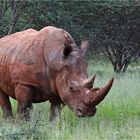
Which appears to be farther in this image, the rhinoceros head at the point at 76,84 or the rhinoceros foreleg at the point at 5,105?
the rhinoceros foreleg at the point at 5,105

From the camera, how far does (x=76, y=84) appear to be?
7.80 m

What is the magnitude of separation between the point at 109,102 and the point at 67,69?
108 inches

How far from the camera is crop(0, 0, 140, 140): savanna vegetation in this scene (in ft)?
22.8

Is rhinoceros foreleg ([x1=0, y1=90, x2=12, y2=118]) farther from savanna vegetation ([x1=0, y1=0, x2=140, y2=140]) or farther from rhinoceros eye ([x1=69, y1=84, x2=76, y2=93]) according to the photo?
rhinoceros eye ([x1=69, y1=84, x2=76, y2=93])

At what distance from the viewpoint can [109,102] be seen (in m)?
10.5

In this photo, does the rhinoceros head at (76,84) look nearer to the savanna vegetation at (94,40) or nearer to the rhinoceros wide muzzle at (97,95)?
the rhinoceros wide muzzle at (97,95)

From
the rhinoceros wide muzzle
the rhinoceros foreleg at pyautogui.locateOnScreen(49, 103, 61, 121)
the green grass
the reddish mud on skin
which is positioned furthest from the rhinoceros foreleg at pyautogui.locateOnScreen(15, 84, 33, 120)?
the rhinoceros wide muzzle

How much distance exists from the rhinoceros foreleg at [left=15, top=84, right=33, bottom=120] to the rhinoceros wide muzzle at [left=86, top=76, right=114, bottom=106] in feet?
3.88

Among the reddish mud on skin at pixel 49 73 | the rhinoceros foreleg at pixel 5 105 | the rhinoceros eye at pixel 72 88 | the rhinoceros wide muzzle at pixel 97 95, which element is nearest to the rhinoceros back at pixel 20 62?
the reddish mud on skin at pixel 49 73

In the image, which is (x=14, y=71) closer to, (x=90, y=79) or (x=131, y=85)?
(x=90, y=79)

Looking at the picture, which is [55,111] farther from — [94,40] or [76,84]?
[94,40]

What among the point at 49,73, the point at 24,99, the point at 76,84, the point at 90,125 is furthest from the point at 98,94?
the point at 24,99

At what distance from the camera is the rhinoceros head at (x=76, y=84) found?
7.57m

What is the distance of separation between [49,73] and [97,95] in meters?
1.08
